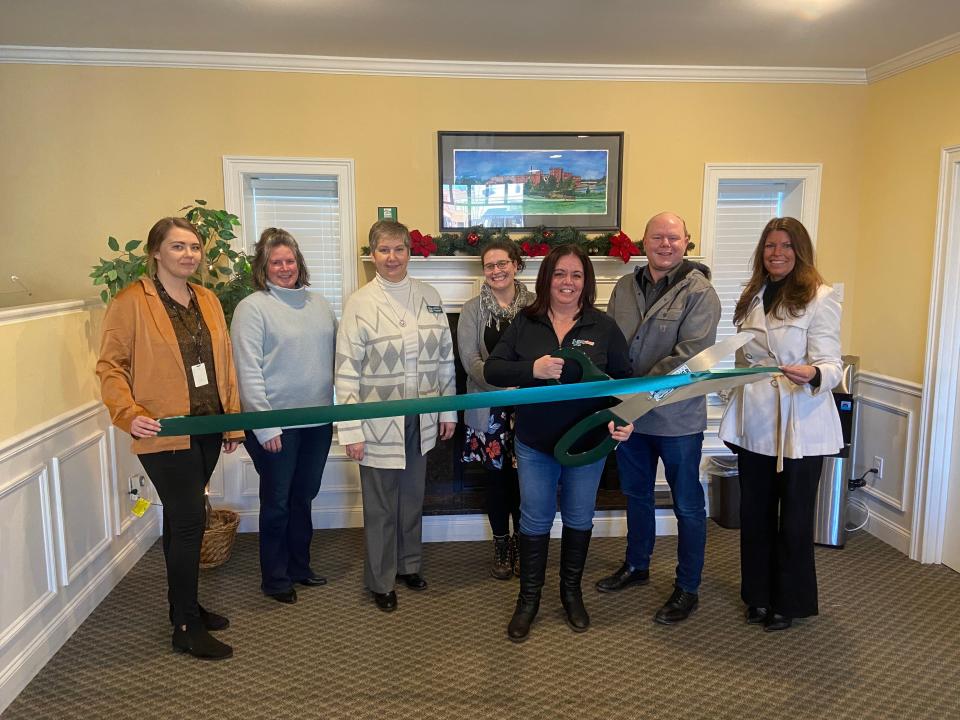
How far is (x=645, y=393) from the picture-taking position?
2.08m

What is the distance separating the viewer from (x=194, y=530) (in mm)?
2297

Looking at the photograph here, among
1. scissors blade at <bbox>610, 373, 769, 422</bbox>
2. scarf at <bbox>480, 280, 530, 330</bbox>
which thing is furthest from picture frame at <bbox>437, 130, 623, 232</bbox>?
scissors blade at <bbox>610, 373, 769, 422</bbox>

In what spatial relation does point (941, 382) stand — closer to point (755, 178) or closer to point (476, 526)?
point (755, 178)

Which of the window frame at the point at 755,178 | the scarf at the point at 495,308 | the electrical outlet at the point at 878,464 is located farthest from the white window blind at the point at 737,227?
the scarf at the point at 495,308

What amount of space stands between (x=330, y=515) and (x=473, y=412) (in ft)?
4.13

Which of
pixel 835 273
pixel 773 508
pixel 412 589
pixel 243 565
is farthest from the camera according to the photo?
pixel 835 273

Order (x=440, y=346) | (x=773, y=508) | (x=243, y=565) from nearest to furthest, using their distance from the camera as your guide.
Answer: (x=773, y=508)
(x=440, y=346)
(x=243, y=565)

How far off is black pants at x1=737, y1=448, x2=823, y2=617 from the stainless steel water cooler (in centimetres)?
99

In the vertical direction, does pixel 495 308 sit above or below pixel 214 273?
below

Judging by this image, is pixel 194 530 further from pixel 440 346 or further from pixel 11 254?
pixel 11 254

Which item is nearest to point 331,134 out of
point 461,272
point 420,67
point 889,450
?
point 420,67

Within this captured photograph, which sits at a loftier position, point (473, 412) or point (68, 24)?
point (68, 24)

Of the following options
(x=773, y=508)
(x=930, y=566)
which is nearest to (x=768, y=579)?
(x=773, y=508)

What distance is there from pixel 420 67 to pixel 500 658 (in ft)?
9.39
